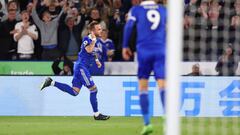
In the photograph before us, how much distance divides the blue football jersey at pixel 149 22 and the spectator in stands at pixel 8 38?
6834mm

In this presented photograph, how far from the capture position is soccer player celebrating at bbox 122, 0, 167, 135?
9.82 m

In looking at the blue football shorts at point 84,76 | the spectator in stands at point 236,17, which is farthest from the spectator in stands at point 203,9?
the blue football shorts at point 84,76

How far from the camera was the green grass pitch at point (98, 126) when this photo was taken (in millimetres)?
11375

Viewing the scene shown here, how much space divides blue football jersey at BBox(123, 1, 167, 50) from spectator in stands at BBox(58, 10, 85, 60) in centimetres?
656

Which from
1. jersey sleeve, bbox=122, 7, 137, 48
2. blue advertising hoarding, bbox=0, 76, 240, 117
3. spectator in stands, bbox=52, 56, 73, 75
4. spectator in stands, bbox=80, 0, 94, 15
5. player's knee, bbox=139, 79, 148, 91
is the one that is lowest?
blue advertising hoarding, bbox=0, 76, 240, 117

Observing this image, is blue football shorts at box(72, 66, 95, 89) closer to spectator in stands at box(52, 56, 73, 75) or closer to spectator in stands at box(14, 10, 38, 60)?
spectator in stands at box(52, 56, 73, 75)

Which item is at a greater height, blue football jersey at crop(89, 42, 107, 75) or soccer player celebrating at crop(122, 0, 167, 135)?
soccer player celebrating at crop(122, 0, 167, 135)

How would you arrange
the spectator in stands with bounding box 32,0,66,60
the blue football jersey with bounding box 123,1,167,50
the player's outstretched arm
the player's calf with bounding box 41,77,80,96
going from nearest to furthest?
1. the blue football jersey with bounding box 123,1,167,50
2. the player's outstretched arm
3. the player's calf with bounding box 41,77,80,96
4. the spectator in stands with bounding box 32,0,66,60

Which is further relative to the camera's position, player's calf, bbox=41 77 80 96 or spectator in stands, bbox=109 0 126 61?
spectator in stands, bbox=109 0 126 61

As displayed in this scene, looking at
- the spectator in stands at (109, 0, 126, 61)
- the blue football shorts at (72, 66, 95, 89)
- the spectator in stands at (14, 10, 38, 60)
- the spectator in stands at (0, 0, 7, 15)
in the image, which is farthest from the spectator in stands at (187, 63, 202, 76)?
the spectator in stands at (0, 0, 7, 15)

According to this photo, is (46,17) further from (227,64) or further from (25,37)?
(227,64)

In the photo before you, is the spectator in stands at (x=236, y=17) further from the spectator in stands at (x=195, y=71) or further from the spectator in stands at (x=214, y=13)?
the spectator in stands at (x=195, y=71)

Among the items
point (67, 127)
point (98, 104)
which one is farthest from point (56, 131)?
point (98, 104)

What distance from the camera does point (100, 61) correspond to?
15102 mm
